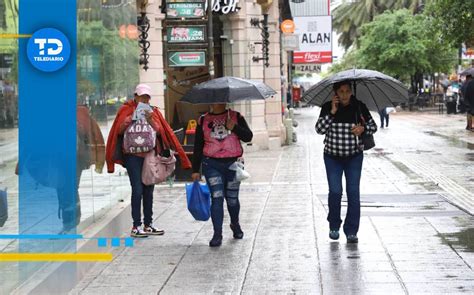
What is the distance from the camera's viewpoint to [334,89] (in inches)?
357

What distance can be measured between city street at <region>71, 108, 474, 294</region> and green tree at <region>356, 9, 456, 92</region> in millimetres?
38250

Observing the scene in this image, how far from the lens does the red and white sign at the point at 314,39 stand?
4541cm

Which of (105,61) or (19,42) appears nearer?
(19,42)

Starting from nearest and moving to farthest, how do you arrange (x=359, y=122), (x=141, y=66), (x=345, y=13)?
(x=359, y=122) < (x=141, y=66) < (x=345, y=13)

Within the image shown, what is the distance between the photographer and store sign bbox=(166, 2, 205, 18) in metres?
18.8

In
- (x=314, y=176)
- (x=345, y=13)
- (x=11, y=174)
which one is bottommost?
(x=314, y=176)

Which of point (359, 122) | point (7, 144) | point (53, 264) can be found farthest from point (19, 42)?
point (359, 122)

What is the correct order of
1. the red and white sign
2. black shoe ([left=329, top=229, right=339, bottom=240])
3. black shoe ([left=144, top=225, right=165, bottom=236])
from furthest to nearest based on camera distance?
the red and white sign → black shoe ([left=144, top=225, right=165, bottom=236]) → black shoe ([left=329, top=229, right=339, bottom=240])

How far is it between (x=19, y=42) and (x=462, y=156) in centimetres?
1485

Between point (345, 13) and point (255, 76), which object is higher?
point (345, 13)

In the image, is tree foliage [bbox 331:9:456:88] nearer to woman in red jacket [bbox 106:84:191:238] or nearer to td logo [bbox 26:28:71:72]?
woman in red jacket [bbox 106:84:191:238]

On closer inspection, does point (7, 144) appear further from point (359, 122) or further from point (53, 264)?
point (359, 122)
